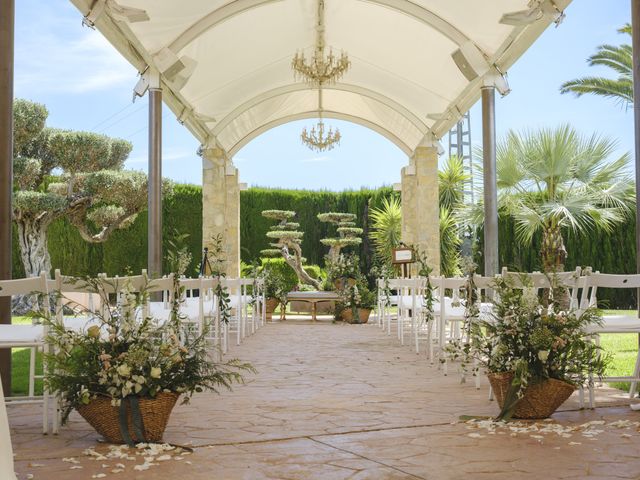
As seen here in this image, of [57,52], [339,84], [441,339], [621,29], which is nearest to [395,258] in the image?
[339,84]

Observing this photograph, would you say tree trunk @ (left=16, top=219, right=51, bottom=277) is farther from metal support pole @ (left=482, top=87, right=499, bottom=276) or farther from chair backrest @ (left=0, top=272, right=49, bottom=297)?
chair backrest @ (left=0, top=272, right=49, bottom=297)

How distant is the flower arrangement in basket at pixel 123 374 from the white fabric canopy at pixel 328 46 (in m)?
3.49

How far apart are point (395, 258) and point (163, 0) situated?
553cm

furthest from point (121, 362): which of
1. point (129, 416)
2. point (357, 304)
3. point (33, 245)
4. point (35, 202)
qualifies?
point (33, 245)

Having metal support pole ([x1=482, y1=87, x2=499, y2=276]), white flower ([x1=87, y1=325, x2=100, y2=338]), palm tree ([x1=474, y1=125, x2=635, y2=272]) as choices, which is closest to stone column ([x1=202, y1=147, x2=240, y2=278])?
palm tree ([x1=474, y1=125, x2=635, y2=272])

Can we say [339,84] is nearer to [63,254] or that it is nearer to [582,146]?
[582,146]

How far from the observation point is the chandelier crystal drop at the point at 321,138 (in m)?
12.4

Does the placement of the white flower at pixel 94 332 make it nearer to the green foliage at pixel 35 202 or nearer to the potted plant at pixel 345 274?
the potted plant at pixel 345 274

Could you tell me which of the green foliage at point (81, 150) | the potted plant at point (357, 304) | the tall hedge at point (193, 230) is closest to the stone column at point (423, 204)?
the potted plant at point (357, 304)

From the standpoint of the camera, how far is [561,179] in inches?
511

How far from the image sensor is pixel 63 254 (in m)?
16.5

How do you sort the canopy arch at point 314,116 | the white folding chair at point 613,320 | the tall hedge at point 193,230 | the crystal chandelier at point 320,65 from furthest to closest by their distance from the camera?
1. the tall hedge at point 193,230
2. the canopy arch at point 314,116
3. the crystal chandelier at point 320,65
4. the white folding chair at point 613,320

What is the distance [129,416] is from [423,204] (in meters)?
9.81

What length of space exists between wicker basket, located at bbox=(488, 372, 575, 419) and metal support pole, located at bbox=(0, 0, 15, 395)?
2.97 metres
